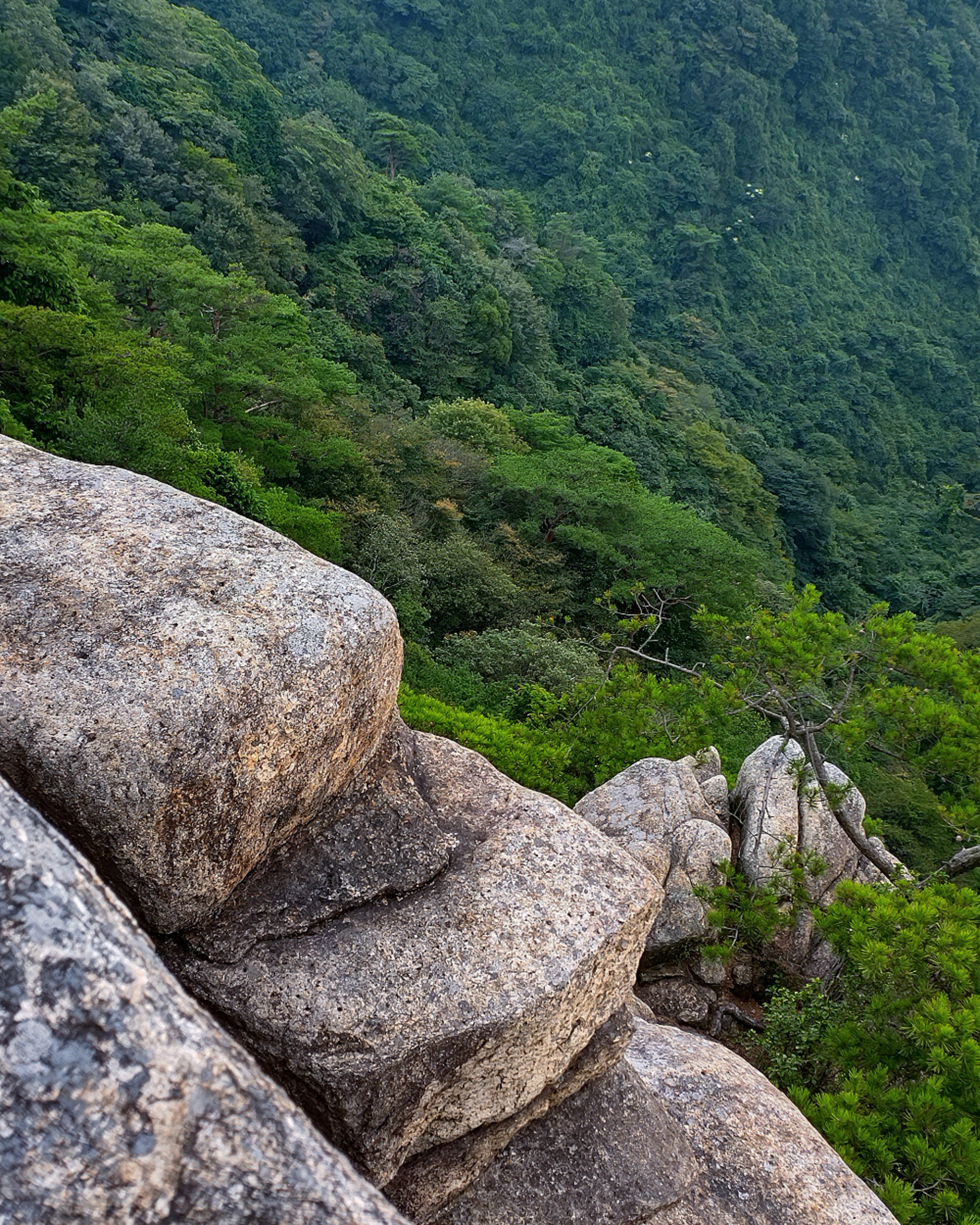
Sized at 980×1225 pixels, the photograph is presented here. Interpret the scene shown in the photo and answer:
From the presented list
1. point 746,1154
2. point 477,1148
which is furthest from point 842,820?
point 477,1148

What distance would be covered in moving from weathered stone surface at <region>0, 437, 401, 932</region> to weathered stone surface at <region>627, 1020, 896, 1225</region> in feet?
9.06

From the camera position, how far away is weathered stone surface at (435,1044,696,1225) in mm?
4453

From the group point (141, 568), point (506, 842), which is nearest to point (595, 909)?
point (506, 842)

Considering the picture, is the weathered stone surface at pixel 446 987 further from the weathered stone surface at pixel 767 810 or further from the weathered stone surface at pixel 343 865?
the weathered stone surface at pixel 767 810

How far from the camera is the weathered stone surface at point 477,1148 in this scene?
168 inches

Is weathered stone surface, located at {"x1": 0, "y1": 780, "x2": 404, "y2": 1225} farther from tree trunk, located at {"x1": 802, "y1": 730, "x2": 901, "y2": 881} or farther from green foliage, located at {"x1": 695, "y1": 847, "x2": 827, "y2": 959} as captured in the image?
tree trunk, located at {"x1": 802, "y1": 730, "x2": 901, "y2": 881}

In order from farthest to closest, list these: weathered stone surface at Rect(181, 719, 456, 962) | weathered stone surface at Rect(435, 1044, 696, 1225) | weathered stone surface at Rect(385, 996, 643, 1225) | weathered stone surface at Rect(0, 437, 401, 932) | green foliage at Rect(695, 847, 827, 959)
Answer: green foliage at Rect(695, 847, 827, 959) < weathered stone surface at Rect(435, 1044, 696, 1225) < weathered stone surface at Rect(385, 996, 643, 1225) < weathered stone surface at Rect(181, 719, 456, 962) < weathered stone surface at Rect(0, 437, 401, 932)

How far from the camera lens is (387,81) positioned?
235 ft

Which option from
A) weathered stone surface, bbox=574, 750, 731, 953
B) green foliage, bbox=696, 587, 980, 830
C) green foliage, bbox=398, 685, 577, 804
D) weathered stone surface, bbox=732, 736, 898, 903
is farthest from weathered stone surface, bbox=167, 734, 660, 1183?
green foliage, bbox=398, 685, 577, 804

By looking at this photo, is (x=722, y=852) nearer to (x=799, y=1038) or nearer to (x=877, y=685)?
(x=799, y=1038)

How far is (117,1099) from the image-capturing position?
1.94m

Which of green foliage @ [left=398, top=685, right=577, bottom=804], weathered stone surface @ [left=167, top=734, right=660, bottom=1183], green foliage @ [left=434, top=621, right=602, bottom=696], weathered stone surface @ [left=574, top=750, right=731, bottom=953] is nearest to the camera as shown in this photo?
weathered stone surface @ [left=167, top=734, right=660, bottom=1183]

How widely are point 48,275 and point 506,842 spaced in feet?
64.7

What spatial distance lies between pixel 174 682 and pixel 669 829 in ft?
25.5
